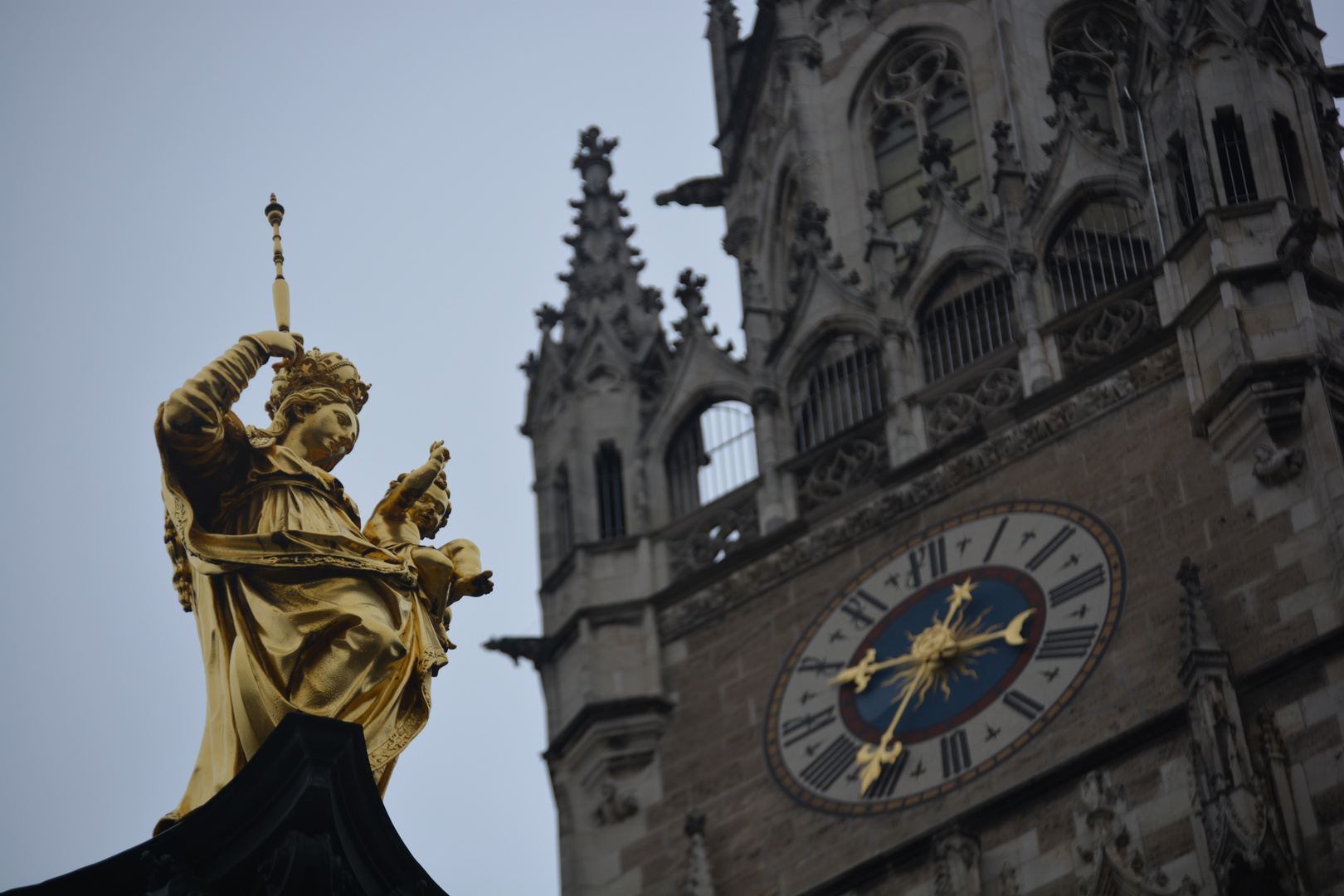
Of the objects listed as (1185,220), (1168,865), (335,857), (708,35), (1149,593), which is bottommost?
(335,857)

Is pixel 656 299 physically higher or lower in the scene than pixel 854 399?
higher

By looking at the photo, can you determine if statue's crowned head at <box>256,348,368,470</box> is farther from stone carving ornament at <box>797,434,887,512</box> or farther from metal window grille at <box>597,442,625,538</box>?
metal window grille at <box>597,442,625,538</box>

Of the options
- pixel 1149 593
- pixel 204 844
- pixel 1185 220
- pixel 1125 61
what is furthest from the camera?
pixel 1125 61

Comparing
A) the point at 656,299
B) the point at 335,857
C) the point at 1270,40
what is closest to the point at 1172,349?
the point at 1270,40

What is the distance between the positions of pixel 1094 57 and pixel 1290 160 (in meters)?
4.90

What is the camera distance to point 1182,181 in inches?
1001

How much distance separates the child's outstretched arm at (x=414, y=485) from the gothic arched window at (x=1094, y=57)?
Result: 18408 millimetres

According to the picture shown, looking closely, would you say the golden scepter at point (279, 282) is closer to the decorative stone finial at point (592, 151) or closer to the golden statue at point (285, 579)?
the golden statue at point (285, 579)

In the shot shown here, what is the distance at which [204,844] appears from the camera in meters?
9.39

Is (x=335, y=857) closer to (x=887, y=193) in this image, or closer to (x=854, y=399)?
(x=854, y=399)

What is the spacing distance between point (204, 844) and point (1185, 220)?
16917mm

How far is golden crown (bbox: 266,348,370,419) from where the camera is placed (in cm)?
1086

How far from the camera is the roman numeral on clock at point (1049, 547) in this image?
957 inches

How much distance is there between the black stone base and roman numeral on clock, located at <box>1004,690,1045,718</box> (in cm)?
1407
